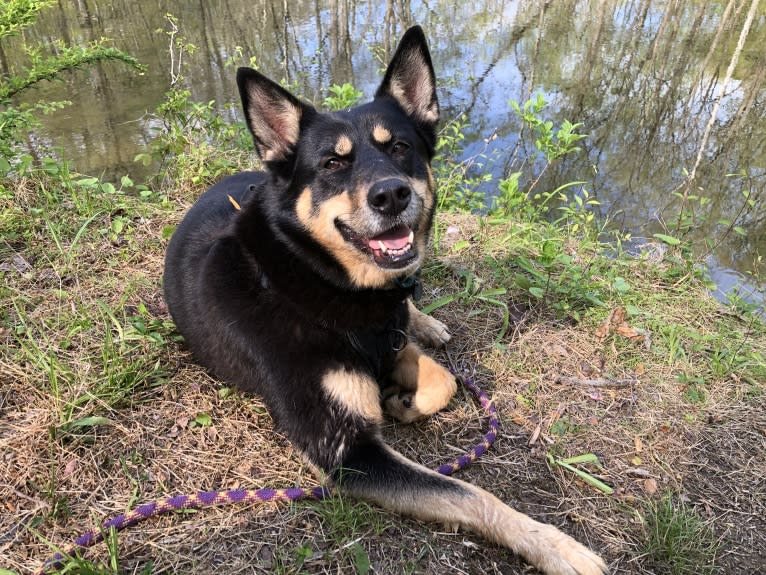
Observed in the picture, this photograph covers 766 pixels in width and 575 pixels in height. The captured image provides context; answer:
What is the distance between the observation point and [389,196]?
2.29 m

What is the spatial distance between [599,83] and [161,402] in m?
11.1

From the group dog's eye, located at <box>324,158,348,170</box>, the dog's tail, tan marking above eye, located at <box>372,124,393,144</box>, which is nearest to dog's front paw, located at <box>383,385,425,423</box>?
the dog's tail

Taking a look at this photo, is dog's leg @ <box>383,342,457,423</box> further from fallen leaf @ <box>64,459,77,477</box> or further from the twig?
fallen leaf @ <box>64,459,77,477</box>

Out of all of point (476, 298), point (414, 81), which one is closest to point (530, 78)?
point (476, 298)

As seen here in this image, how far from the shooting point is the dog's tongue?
2.42 m

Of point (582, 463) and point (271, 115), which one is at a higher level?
point (271, 115)

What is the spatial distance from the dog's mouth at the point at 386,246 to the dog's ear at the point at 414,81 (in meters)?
0.90

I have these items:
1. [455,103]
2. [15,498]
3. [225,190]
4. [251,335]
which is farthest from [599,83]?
[15,498]

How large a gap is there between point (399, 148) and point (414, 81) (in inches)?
19.6

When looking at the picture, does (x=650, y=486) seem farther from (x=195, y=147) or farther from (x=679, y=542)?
(x=195, y=147)

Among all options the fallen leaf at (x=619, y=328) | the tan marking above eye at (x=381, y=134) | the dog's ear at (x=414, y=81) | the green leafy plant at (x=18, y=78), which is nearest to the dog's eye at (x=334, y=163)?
the tan marking above eye at (x=381, y=134)

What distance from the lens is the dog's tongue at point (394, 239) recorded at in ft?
7.95

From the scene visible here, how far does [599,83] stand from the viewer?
1048cm

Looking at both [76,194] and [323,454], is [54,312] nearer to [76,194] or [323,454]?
[76,194]
